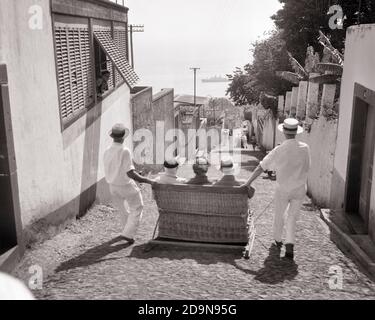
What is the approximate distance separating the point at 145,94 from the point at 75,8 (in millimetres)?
7086

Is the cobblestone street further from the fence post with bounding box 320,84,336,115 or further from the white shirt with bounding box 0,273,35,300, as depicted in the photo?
the fence post with bounding box 320,84,336,115

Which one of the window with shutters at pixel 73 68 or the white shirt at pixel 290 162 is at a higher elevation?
the window with shutters at pixel 73 68

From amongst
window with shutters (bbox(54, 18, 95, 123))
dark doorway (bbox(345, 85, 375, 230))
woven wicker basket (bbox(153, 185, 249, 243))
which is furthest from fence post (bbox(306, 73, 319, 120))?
woven wicker basket (bbox(153, 185, 249, 243))

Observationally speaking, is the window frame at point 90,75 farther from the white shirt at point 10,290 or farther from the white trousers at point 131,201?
the white shirt at point 10,290

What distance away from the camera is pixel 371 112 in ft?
24.6

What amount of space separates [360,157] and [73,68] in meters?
5.59

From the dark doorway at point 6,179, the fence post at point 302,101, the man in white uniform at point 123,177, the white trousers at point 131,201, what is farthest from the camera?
the fence post at point 302,101

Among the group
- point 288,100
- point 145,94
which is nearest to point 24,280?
point 145,94

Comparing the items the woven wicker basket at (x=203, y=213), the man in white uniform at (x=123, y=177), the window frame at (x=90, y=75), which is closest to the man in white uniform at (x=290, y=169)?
the woven wicker basket at (x=203, y=213)

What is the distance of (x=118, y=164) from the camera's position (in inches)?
257

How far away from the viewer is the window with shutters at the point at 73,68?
26.1ft

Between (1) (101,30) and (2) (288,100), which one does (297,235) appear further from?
(2) (288,100)

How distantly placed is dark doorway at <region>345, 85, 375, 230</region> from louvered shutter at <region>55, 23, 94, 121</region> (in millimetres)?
5121

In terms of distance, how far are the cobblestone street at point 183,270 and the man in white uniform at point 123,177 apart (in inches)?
15.2
